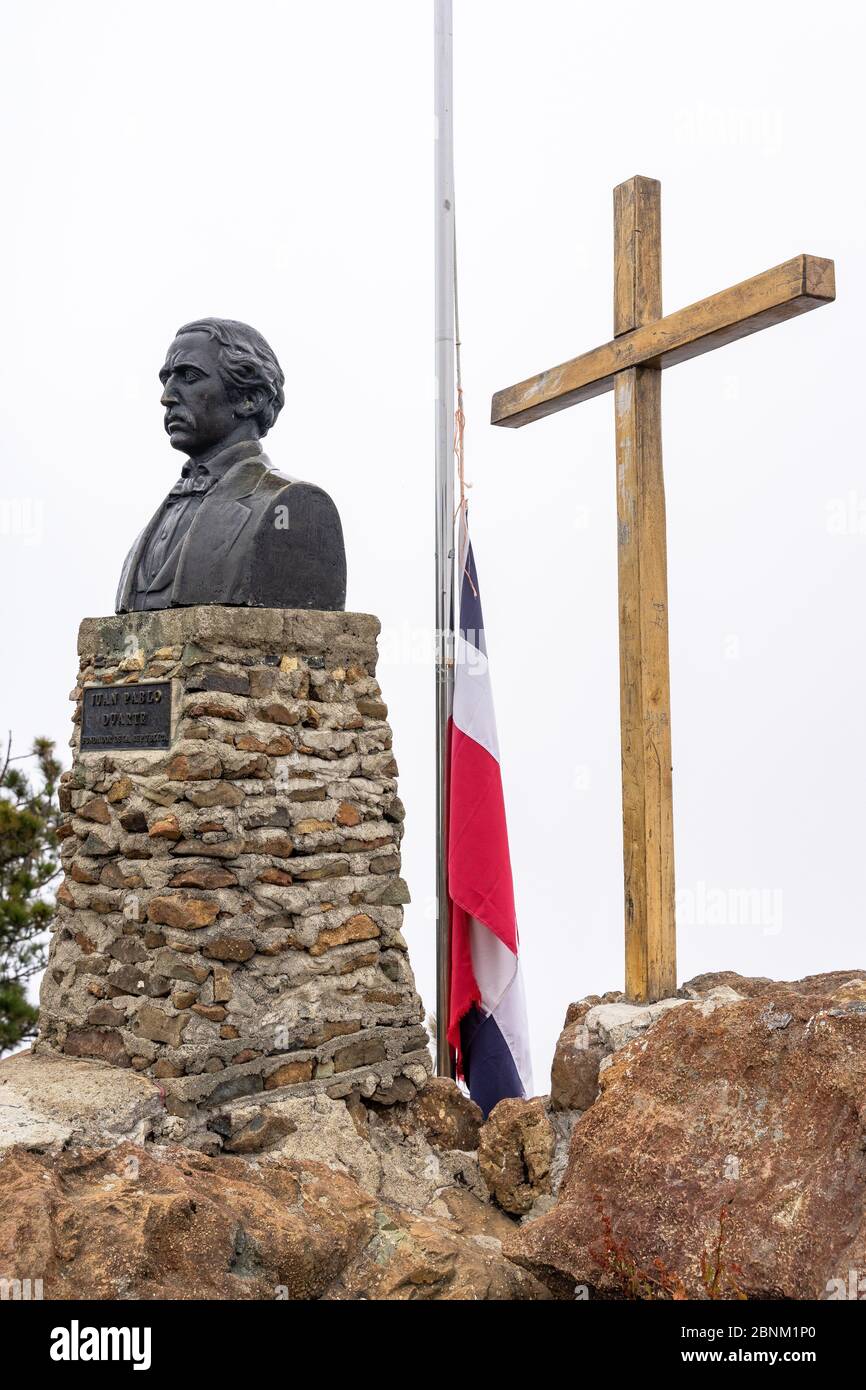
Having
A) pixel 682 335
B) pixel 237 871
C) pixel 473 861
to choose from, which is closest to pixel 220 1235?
pixel 237 871

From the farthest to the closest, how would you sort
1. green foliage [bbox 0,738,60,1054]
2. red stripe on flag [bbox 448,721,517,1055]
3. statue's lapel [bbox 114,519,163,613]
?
green foliage [bbox 0,738,60,1054]
red stripe on flag [bbox 448,721,517,1055]
statue's lapel [bbox 114,519,163,613]

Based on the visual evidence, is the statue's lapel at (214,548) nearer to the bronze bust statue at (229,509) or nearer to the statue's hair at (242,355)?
the bronze bust statue at (229,509)

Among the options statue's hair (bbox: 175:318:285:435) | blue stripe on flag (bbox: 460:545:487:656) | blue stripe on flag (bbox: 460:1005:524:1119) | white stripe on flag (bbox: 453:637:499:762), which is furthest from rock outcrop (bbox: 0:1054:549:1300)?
statue's hair (bbox: 175:318:285:435)

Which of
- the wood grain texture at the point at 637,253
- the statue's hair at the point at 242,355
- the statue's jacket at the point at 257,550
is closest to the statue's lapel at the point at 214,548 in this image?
the statue's jacket at the point at 257,550

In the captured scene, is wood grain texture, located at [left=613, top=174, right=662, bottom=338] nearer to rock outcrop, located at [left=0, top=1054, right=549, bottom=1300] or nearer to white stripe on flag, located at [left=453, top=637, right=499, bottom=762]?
white stripe on flag, located at [left=453, top=637, right=499, bottom=762]

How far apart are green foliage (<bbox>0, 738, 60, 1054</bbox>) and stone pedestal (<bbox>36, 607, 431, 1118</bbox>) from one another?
3067 mm

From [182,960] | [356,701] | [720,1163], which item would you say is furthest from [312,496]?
[720,1163]

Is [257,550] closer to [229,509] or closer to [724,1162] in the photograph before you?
[229,509]

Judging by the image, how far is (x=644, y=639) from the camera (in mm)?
4594

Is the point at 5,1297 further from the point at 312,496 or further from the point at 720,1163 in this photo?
the point at 312,496

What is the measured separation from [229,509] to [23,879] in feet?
13.5

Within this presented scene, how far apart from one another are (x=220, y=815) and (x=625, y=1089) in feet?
5.13

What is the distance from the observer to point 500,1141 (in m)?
4.53

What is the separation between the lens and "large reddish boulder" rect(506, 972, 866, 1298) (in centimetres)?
335
